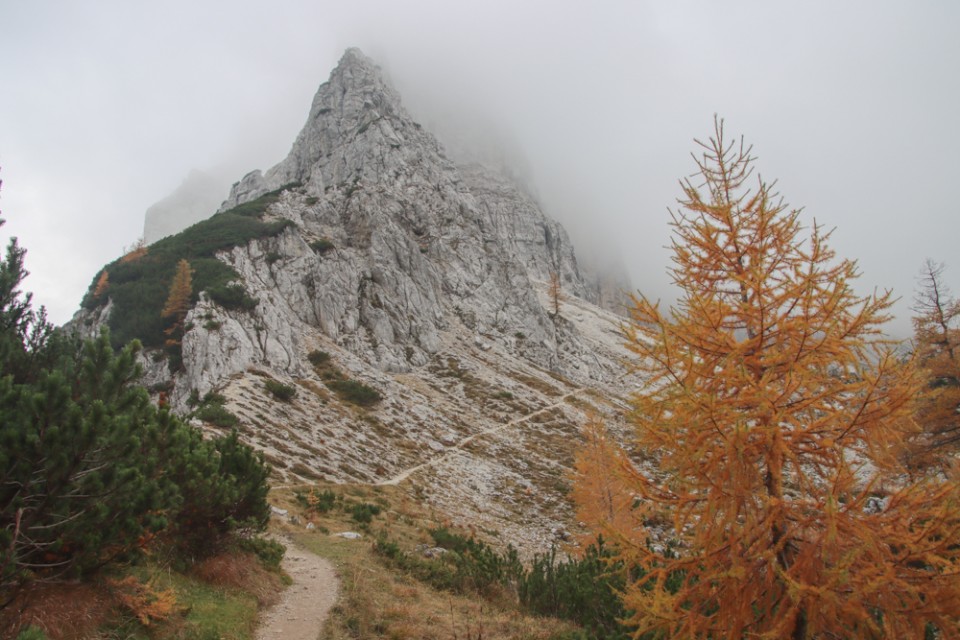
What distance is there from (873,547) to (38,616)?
9441 millimetres

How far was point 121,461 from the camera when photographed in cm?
636

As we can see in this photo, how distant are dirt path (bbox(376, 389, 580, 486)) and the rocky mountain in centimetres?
25

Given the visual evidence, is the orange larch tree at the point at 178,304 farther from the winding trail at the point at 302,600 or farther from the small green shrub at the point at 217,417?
the winding trail at the point at 302,600

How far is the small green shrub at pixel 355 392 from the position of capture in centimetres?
4341

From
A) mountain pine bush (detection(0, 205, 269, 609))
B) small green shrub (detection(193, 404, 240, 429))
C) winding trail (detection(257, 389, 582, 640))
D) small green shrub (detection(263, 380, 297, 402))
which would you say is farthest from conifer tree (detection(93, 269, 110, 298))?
mountain pine bush (detection(0, 205, 269, 609))

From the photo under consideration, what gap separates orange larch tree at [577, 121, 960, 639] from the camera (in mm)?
4469

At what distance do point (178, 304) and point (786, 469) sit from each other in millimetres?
47731

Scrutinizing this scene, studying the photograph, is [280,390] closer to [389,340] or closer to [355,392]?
[355,392]

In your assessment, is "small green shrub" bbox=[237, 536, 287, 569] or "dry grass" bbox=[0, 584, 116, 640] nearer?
"dry grass" bbox=[0, 584, 116, 640]

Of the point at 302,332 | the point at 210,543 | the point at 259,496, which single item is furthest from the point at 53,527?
the point at 302,332

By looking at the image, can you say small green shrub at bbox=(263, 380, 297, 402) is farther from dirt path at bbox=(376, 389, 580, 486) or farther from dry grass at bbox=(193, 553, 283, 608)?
dry grass at bbox=(193, 553, 283, 608)

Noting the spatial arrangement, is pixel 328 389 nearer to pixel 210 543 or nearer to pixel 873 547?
pixel 210 543

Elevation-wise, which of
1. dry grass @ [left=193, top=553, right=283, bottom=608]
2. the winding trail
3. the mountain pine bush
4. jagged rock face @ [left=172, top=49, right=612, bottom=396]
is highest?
jagged rock face @ [left=172, top=49, right=612, bottom=396]

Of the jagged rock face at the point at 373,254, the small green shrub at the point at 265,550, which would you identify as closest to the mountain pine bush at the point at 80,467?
the small green shrub at the point at 265,550
